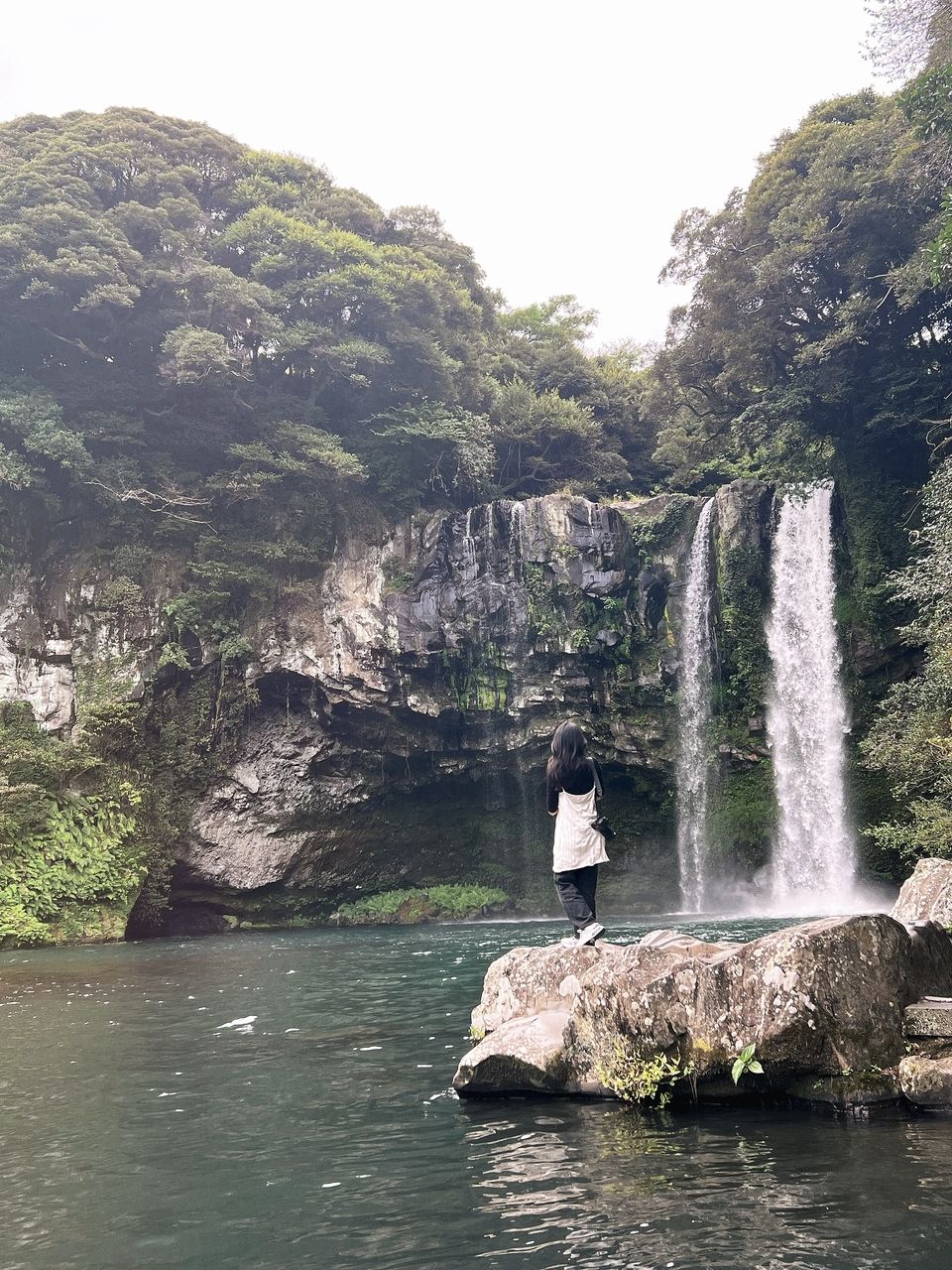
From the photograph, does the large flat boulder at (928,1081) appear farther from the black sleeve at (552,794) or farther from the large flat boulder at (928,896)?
the black sleeve at (552,794)

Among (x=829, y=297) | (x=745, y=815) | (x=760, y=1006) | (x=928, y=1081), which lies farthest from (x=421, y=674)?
(x=928, y=1081)

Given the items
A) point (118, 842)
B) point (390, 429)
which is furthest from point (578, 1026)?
point (390, 429)

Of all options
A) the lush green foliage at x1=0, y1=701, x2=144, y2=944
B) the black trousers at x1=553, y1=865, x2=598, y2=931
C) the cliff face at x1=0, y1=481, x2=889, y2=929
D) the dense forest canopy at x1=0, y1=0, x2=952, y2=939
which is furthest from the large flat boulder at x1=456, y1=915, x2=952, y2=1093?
the cliff face at x1=0, y1=481, x2=889, y2=929

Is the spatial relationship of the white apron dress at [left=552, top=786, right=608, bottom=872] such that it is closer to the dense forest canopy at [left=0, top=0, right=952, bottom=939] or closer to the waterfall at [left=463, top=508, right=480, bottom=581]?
the dense forest canopy at [left=0, top=0, right=952, bottom=939]

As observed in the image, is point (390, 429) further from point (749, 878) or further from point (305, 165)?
point (749, 878)

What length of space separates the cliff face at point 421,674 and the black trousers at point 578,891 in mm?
16223

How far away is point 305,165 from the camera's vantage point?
28.9m

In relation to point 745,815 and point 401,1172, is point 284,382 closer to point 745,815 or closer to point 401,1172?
point 745,815

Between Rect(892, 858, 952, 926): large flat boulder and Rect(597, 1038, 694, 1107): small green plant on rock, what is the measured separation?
3223mm

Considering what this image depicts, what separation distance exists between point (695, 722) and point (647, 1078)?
19087 millimetres

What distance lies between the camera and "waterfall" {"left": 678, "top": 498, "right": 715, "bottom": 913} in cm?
2353

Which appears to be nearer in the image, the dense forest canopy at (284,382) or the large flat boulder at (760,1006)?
the large flat boulder at (760,1006)

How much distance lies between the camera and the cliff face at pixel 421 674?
2297 cm

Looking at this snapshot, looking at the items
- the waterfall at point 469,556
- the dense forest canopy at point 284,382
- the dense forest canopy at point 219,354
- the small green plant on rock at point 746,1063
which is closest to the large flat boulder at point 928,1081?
the small green plant on rock at point 746,1063
